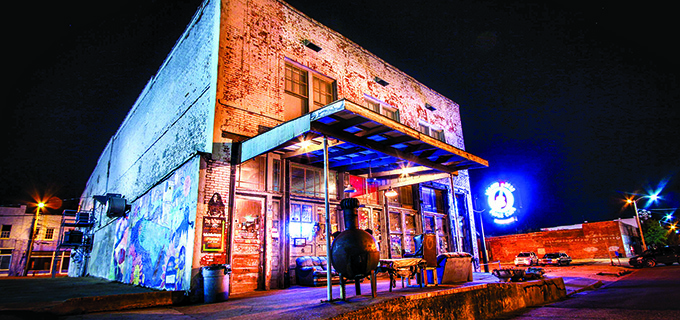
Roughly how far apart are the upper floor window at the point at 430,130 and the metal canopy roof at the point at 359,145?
15.8ft

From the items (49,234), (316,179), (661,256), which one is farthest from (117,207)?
(49,234)

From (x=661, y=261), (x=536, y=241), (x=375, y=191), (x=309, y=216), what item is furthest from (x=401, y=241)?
(x=536, y=241)

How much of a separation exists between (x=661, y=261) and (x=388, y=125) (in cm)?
Result: 2779

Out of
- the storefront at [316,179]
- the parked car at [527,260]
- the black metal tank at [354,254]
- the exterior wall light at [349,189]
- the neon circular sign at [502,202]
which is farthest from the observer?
the neon circular sign at [502,202]

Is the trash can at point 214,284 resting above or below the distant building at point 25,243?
below

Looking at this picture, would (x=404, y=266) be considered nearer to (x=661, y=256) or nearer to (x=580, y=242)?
(x=661, y=256)

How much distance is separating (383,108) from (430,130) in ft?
11.9

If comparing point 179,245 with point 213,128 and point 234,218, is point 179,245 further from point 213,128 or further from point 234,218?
point 213,128

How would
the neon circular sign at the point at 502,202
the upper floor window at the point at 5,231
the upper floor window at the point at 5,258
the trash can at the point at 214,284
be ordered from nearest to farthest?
the trash can at the point at 214,284 < the neon circular sign at the point at 502,202 < the upper floor window at the point at 5,258 < the upper floor window at the point at 5,231

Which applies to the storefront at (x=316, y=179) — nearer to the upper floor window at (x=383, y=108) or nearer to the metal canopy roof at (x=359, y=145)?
the metal canopy roof at (x=359, y=145)

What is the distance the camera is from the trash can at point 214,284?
6891 millimetres

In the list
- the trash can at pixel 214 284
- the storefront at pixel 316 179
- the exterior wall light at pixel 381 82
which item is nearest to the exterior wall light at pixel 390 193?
the storefront at pixel 316 179

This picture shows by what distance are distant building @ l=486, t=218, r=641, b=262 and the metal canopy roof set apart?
29.2 meters

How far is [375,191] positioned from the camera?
12.2 metres
